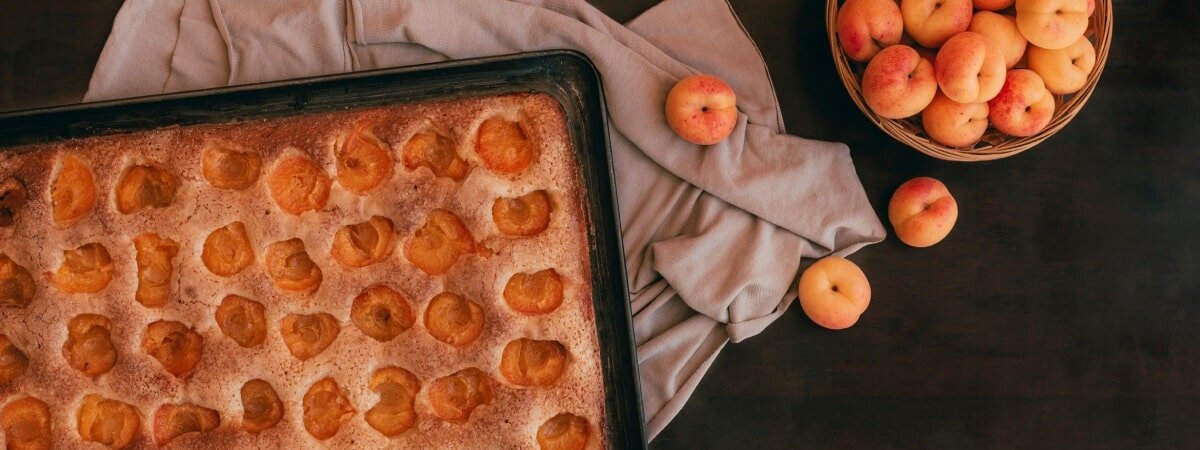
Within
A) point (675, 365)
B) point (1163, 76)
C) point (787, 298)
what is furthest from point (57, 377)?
point (1163, 76)

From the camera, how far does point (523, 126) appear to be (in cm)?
154

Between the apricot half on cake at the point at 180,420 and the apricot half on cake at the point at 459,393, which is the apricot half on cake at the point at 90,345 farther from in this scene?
the apricot half on cake at the point at 459,393

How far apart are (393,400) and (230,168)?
22.2 inches

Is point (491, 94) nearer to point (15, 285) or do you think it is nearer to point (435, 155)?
point (435, 155)

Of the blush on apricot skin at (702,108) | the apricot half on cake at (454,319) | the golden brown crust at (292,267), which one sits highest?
the blush on apricot skin at (702,108)

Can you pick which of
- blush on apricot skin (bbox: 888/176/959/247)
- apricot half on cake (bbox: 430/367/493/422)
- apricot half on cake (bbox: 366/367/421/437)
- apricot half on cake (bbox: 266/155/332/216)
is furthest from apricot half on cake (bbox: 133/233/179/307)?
blush on apricot skin (bbox: 888/176/959/247)

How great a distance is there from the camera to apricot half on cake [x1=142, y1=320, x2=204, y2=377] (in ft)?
4.99

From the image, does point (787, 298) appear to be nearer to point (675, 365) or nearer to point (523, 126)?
point (675, 365)

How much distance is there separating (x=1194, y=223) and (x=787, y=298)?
102 cm

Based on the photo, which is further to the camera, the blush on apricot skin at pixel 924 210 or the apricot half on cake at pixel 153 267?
the blush on apricot skin at pixel 924 210

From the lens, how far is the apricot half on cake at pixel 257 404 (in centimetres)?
153

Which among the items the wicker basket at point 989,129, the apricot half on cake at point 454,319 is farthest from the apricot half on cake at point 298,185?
the wicker basket at point 989,129

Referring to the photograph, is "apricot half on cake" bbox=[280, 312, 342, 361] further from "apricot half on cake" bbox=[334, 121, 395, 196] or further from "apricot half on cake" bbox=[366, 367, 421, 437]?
"apricot half on cake" bbox=[334, 121, 395, 196]

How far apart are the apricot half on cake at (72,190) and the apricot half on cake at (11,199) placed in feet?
0.19
